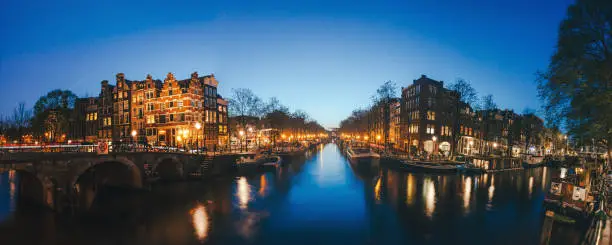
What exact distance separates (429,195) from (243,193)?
22336 mm

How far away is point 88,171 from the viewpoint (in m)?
28.8

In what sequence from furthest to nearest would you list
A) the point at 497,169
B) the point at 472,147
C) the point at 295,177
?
1. the point at 472,147
2. the point at 497,169
3. the point at 295,177

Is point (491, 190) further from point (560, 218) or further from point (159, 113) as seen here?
point (159, 113)

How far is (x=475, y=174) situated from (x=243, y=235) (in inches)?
1667

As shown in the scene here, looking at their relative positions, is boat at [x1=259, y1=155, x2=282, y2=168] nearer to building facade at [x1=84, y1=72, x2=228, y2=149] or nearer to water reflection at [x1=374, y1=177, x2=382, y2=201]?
building facade at [x1=84, y1=72, x2=228, y2=149]

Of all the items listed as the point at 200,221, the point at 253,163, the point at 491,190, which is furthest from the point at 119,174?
the point at 491,190

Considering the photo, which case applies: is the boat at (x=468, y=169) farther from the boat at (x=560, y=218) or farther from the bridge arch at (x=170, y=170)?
the bridge arch at (x=170, y=170)

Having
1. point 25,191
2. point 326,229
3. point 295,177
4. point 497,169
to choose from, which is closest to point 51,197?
point 25,191

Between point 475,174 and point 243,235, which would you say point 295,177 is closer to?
point 243,235

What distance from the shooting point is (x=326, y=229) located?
2191cm

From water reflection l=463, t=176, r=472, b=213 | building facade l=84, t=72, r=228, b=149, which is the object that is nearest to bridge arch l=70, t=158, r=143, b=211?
building facade l=84, t=72, r=228, b=149

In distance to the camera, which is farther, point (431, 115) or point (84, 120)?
point (84, 120)

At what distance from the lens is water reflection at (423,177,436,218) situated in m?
26.5

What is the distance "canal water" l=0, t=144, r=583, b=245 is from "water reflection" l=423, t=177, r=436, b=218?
0.11 metres
